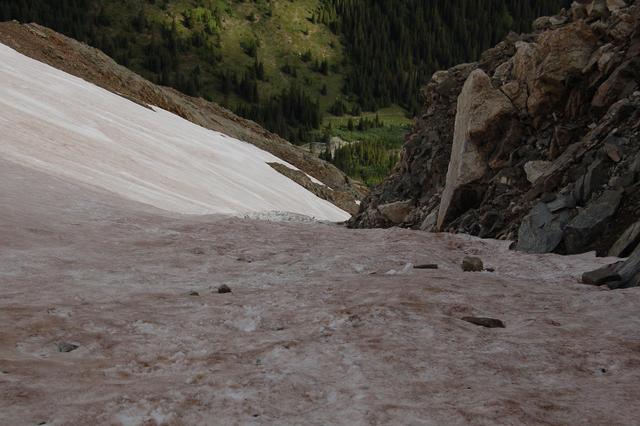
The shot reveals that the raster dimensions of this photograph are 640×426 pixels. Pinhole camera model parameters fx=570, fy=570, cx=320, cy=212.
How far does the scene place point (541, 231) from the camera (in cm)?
1191

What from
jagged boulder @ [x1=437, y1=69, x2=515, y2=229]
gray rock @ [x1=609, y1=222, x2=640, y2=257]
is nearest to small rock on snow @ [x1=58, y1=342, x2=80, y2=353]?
gray rock @ [x1=609, y1=222, x2=640, y2=257]

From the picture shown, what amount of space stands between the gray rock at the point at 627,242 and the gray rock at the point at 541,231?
56.2 inches

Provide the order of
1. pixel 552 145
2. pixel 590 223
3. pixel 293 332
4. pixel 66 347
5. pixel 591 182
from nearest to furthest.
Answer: pixel 66 347, pixel 293 332, pixel 590 223, pixel 591 182, pixel 552 145

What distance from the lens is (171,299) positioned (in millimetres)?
7793

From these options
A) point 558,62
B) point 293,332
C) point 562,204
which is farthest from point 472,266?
point 558,62

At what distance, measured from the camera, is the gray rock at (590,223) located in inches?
434

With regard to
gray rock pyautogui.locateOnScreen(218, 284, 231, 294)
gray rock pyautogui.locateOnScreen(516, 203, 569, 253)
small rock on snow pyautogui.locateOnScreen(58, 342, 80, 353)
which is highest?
gray rock pyautogui.locateOnScreen(516, 203, 569, 253)

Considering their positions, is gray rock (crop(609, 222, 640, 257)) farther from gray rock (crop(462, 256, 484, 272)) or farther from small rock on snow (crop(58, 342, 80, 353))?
small rock on snow (crop(58, 342, 80, 353))

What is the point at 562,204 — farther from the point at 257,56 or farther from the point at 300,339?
the point at 257,56

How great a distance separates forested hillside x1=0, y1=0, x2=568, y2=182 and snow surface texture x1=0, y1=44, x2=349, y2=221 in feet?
362

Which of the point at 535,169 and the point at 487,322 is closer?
the point at 487,322

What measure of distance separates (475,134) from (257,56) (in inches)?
6610

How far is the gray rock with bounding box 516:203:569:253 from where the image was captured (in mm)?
11523

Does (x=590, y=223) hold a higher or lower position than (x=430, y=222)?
higher
